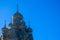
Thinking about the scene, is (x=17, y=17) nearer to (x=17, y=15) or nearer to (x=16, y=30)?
(x=17, y=15)

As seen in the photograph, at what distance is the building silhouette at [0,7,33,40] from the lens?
40.0m

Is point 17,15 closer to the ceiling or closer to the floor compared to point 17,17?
closer to the ceiling

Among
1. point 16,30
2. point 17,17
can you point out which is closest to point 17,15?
point 17,17

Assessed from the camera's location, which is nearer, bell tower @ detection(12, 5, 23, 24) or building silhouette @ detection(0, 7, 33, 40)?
building silhouette @ detection(0, 7, 33, 40)

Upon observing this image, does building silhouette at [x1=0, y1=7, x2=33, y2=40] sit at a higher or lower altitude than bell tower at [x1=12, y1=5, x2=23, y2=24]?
lower

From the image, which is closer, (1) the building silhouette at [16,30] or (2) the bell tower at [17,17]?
(1) the building silhouette at [16,30]

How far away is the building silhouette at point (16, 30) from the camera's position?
40025 millimetres

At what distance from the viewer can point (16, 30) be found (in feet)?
133

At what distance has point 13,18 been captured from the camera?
42531mm

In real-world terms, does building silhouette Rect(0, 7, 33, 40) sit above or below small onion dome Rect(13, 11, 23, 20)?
below

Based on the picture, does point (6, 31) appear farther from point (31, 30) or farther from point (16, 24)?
point (31, 30)

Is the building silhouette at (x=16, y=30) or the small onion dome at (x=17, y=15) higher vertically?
the small onion dome at (x=17, y=15)

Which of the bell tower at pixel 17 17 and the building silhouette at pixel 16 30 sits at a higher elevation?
the bell tower at pixel 17 17

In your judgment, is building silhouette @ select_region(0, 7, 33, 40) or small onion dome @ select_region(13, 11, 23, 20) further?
A: small onion dome @ select_region(13, 11, 23, 20)
